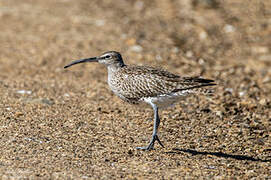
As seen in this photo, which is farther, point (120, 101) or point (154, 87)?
point (120, 101)

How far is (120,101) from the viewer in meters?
10.2

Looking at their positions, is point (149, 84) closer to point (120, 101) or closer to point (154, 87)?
point (154, 87)

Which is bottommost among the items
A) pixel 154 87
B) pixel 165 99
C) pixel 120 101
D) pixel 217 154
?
pixel 217 154

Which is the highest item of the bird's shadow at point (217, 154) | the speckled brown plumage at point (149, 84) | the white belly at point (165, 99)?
the speckled brown plumage at point (149, 84)

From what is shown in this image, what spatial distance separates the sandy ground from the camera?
7.12 m

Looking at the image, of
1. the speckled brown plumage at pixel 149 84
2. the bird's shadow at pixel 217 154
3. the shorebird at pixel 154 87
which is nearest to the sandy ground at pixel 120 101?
the bird's shadow at pixel 217 154

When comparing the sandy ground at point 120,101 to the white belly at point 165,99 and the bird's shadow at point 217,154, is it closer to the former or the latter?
the bird's shadow at point 217,154

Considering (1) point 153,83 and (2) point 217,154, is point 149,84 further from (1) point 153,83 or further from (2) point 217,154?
(2) point 217,154

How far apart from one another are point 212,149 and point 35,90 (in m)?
4.09

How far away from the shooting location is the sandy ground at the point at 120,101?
712cm

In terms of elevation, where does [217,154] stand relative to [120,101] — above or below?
below

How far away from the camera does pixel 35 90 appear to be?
10.4 metres

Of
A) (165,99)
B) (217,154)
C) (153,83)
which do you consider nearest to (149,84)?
(153,83)

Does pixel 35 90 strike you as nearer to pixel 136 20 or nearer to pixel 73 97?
pixel 73 97
